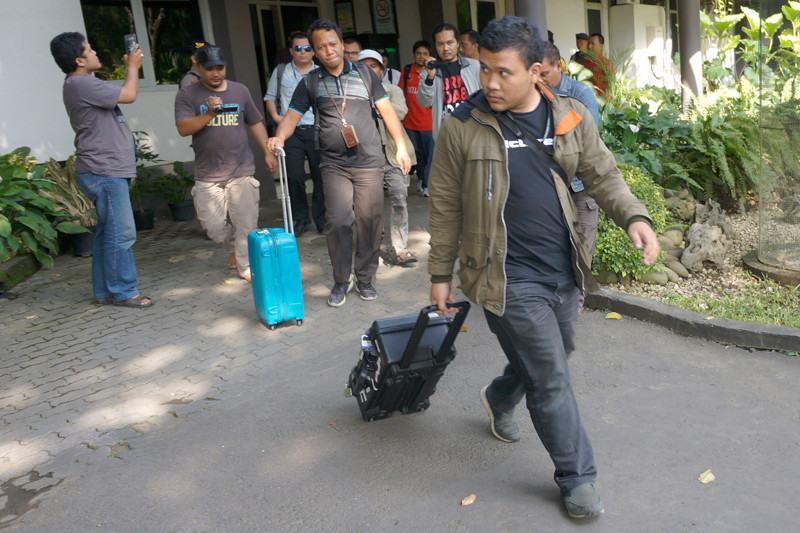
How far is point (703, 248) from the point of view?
6.34 meters

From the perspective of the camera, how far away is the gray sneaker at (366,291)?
620 centimetres

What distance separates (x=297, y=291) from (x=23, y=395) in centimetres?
191

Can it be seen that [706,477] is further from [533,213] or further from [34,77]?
[34,77]

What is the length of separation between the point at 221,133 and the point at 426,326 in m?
3.58

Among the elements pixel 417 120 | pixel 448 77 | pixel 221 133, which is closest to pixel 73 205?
pixel 221 133

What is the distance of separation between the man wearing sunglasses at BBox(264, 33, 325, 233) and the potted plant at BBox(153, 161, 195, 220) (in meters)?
1.90

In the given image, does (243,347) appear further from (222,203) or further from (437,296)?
(437,296)

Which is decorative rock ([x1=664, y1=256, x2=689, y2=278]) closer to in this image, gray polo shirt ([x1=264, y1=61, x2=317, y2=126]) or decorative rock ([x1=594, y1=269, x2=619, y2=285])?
decorative rock ([x1=594, y1=269, x2=619, y2=285])

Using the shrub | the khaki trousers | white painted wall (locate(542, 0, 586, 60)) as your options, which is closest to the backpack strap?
the khaki trousers

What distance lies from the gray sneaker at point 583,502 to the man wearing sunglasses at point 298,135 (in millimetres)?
5016

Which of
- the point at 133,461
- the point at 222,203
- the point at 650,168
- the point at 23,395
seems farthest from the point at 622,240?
the point at 23,395

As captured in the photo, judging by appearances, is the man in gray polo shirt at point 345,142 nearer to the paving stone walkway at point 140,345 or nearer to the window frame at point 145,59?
the paving stone walkway at point 140,345

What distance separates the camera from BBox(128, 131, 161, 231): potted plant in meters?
9.00

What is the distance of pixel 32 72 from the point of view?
834 cm
